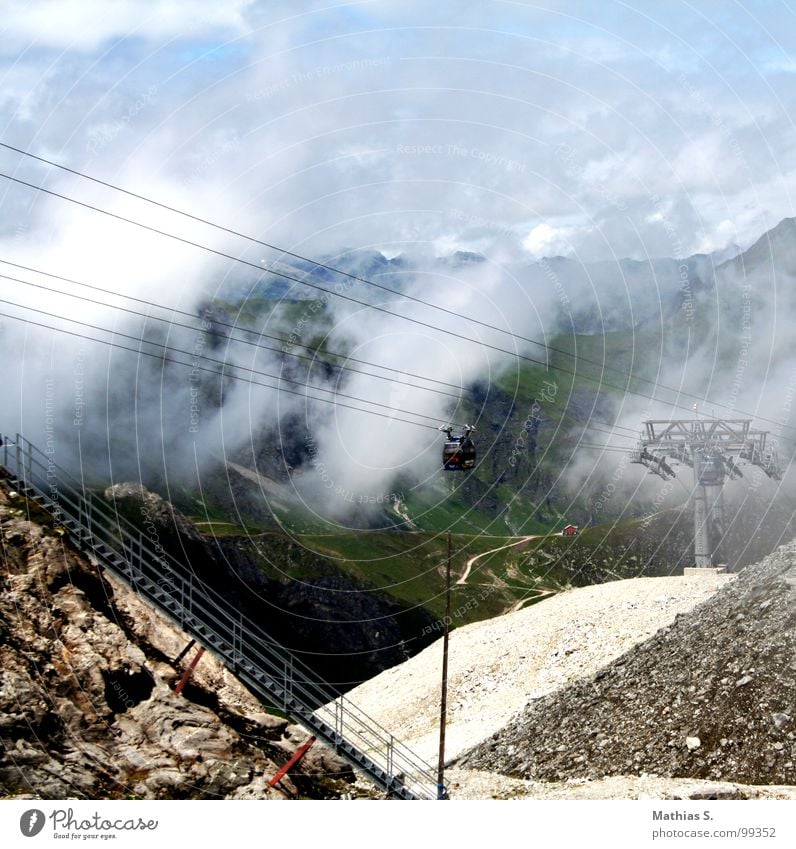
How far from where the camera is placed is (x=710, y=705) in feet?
179

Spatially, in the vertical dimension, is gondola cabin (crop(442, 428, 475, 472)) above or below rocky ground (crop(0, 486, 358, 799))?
above

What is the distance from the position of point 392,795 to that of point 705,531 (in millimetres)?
60521

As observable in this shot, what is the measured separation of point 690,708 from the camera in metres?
55.1

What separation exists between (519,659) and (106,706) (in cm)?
4126

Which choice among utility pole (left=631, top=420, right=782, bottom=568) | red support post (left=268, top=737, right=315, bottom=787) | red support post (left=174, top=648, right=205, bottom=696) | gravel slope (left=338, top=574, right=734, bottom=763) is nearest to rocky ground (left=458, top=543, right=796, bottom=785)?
gravel slope (left=338, top=574, right=734, bottom=763)

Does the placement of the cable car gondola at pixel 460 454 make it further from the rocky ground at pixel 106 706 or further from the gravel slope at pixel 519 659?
the rocky ground at pixel 106 706

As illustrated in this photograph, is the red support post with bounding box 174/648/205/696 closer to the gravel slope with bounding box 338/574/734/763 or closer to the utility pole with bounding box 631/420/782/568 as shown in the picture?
the gravel slope with bounding box 338/574/734/763

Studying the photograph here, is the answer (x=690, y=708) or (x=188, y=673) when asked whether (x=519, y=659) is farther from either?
(x=188, y=673)

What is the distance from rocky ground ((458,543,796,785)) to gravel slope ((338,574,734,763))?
3.81m

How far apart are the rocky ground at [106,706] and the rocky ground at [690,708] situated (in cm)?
1688

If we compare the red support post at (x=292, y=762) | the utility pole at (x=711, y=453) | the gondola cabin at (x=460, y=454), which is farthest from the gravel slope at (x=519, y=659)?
the utility pole at (x=711, y=453)

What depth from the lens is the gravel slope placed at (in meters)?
67.9

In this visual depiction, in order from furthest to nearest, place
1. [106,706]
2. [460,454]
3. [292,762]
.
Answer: [460,454]
[292,762]
[106,706]

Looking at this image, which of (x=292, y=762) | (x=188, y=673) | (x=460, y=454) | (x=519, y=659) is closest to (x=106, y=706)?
(x=188, y=673)
